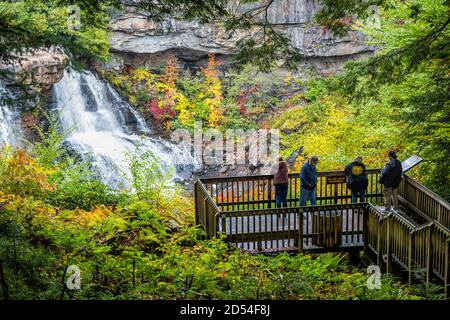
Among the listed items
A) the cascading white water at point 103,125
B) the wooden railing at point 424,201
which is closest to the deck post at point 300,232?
the wooden railing at point 424,201

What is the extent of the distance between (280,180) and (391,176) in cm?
252

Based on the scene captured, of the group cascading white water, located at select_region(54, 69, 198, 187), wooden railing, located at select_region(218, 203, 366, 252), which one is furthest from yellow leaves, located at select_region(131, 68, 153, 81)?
wooden railing, located at select_region(218, 203, 366, 252)

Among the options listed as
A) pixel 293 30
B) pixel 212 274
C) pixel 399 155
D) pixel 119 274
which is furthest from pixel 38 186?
pixel 293 30

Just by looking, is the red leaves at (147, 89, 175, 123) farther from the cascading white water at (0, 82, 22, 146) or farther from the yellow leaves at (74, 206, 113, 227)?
the yellow leaves at (74, 206, 113, 227)

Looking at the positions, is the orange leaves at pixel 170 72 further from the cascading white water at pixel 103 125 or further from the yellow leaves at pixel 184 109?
the cascading white water at pixel 103 125

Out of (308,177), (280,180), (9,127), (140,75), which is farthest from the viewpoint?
(140,75)

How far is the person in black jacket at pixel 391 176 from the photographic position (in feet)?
37.6

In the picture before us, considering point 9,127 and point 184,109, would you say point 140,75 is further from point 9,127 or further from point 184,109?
point 9,127

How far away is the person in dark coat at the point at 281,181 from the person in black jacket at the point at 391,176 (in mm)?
2184

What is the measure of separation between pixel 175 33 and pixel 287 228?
70.7 ft

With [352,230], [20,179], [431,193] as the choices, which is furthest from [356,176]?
[20,179]

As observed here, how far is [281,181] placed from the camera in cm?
1224

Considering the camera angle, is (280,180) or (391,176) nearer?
(391,176)
